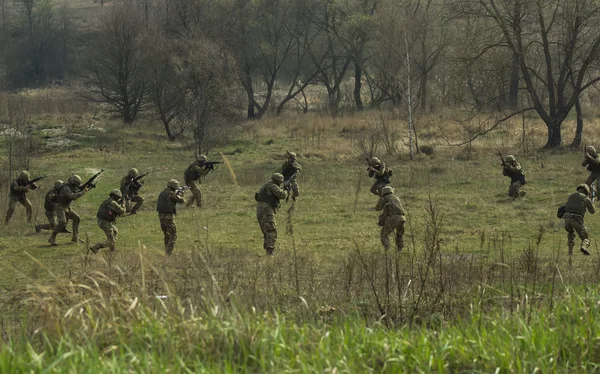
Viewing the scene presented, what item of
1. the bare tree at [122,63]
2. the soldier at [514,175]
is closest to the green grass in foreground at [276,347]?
the soldier at [514,175]

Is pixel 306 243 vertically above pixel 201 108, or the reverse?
pixel 201 108

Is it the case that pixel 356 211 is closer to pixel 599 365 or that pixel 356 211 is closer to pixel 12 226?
pixel 12 226

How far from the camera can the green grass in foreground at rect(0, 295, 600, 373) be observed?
5633 millimetres

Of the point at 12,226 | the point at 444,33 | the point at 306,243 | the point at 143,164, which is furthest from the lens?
the point at 444,33

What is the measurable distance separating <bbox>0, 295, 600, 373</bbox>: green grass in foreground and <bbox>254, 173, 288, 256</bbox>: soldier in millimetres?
9235

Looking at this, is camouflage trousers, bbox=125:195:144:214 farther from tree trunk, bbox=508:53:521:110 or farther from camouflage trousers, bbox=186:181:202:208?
tree trunk, bbox=508:53:521:110

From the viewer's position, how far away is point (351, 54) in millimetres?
55656

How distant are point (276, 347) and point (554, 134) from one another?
30.3 m

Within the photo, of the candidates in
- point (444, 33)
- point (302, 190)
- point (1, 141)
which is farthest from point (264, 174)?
point (444, 33)

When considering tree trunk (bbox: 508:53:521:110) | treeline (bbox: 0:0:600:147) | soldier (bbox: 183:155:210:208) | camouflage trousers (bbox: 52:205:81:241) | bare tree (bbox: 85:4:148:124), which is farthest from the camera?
bare tree (bbox: 85:4:148:124)

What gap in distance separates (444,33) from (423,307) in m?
44.2

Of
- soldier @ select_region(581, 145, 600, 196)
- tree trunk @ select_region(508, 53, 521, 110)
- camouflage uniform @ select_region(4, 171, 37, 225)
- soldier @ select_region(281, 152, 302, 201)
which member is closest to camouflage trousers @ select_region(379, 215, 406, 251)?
soldier @ select_region(281, 152, 302, 201)

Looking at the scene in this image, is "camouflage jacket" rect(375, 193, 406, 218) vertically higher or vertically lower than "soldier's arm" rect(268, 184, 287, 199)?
lower

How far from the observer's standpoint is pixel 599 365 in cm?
587
